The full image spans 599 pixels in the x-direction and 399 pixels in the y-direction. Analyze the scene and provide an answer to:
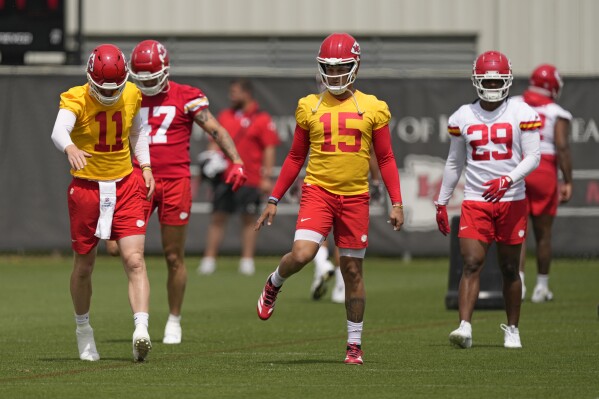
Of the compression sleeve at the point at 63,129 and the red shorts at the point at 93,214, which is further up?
the compression sleeve at the point at 63,129

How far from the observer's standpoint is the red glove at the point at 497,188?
32.7ft

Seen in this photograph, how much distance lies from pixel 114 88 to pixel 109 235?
0.97m

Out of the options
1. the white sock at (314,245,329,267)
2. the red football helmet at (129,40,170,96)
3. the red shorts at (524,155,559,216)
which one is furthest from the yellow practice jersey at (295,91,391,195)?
the red shorts at (524,155,559,216)

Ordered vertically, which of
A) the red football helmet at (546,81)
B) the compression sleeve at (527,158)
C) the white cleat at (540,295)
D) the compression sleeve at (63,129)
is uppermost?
the red football helmet at (546,81)

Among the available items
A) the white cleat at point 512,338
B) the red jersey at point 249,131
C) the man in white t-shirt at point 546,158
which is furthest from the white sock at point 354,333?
the red jersey at point 249,131

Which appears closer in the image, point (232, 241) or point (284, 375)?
point (284, 375)

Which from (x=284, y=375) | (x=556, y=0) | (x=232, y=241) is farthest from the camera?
(x=556, y=0)

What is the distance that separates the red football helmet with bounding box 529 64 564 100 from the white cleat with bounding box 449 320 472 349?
15.3ft

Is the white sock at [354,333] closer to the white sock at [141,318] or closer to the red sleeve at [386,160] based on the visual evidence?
the red sleeve at [386,160]

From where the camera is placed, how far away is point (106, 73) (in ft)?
30.1

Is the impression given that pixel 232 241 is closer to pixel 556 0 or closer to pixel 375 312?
pixel 375 312

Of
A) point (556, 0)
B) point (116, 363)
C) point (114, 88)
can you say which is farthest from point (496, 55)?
point (556, 0)

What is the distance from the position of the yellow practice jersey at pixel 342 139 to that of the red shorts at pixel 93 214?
123 cm

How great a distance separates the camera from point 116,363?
30.9ft
